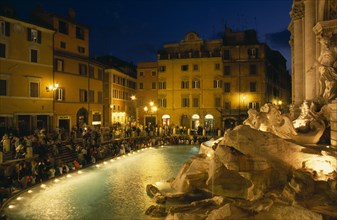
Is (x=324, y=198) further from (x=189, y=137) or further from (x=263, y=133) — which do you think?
(x=189, y=137)

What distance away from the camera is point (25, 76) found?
92.9 ft

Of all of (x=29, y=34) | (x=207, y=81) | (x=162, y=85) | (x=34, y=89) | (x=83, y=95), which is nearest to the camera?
(x=29, y=34)

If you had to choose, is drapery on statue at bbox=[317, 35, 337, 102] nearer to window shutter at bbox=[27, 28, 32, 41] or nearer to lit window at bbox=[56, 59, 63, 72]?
window shutter at bbox=[27, 28, 32, 41]

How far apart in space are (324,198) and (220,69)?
3846 centimetres

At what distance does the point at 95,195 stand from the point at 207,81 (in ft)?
117

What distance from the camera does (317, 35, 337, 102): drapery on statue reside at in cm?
1343

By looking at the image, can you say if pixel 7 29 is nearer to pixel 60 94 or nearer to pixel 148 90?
pixel 60 94

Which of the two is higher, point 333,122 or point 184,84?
point 184,84

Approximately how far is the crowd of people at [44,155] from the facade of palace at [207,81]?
18.6 m

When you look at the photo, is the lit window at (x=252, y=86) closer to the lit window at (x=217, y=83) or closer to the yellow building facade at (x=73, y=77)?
the lit window at (x=217, y=83)

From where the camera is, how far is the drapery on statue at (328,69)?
44.1 feet

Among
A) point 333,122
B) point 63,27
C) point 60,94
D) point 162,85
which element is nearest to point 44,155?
point 333,122

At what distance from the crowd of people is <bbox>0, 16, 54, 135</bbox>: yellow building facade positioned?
4940mm

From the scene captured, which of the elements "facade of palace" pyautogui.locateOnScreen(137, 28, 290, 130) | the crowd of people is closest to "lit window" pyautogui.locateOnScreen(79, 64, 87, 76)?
the crowd of people
